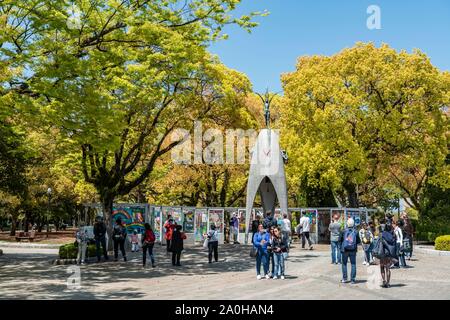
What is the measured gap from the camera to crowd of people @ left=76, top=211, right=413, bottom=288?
12.3 metres

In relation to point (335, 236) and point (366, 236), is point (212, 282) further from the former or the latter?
point (335, 236)

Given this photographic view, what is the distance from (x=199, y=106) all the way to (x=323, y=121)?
443 inches

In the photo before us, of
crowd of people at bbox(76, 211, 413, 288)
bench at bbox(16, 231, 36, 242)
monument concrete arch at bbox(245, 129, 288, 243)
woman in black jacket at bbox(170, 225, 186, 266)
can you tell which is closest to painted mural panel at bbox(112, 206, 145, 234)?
crowd of people at bbox(76, 211, 413, 288)

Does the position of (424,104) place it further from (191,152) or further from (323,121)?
(191,152)

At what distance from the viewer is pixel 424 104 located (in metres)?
33.2

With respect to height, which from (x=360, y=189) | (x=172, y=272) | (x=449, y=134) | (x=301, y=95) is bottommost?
(x=172, y=272)

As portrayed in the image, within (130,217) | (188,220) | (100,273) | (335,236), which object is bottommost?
(100,273)

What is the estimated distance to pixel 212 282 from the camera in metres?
13.4

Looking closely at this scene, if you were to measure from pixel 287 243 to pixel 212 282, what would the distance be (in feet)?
14.7

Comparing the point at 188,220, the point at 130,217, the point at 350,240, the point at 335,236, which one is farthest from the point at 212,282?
the point at 188,220

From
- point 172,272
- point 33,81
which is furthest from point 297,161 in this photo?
point 33,81

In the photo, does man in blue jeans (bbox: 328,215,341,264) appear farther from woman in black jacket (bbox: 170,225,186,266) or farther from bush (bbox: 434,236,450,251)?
bush (bbox: 434,236,450,251)

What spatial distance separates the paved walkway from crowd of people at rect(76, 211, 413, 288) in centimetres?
50

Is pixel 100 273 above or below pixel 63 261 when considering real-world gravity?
below
